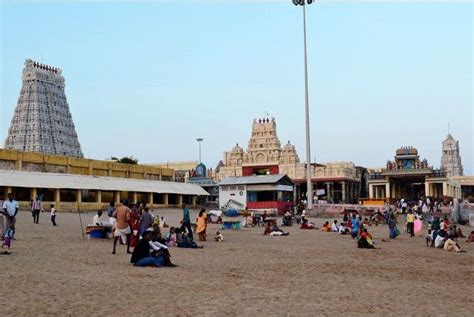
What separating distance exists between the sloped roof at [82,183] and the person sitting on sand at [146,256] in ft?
101

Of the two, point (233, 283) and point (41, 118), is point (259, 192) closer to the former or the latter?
point (41, 118)

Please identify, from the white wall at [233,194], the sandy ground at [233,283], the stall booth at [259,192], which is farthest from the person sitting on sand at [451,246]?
the white wall at [233,194]

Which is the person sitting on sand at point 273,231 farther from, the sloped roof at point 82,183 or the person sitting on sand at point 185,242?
the sloped roof at point 82,183

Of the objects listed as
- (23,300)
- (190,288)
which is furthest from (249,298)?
(23,300)

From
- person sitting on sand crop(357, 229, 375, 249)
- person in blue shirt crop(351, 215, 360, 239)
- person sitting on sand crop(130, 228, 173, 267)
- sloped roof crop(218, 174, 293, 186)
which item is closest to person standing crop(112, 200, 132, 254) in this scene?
person sitting on sand crop(130, 228, 173, 267)

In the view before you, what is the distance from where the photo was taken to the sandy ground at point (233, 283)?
8.51 m

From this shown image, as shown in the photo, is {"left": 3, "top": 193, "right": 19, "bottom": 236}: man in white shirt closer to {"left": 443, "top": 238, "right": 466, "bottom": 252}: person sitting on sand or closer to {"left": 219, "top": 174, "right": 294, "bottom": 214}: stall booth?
{"left": 443, "top": 238, "right": 466, "bottom": 252}: person sitting on sand

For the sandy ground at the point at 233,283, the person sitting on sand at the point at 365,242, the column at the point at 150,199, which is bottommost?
the sandy ground at the point at 233,283

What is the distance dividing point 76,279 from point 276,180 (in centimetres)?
4059

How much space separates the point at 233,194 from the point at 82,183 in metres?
13.6

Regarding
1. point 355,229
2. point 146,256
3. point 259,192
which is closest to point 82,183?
point 259,192

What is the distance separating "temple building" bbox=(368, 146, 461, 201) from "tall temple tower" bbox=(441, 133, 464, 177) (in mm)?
45109

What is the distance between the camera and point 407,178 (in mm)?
75688

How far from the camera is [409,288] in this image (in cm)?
1110
